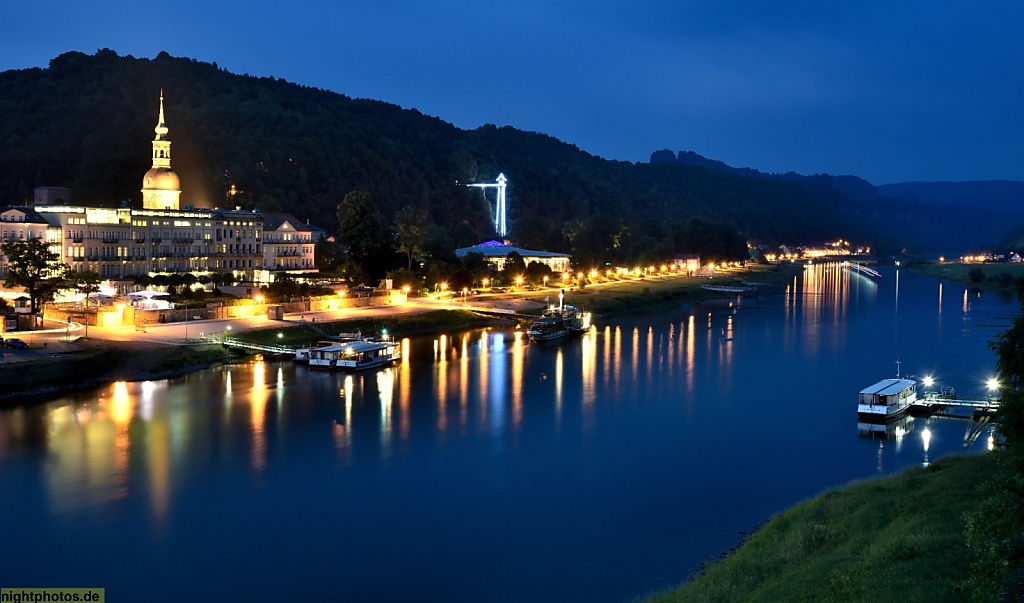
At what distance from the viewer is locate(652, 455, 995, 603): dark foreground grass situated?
13273 millimetres

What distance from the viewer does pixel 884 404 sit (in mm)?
32250

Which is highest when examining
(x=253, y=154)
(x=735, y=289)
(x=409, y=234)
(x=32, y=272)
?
(x=253, y=154)

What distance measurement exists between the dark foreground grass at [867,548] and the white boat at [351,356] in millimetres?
26072

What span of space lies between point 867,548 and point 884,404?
1777 centimetres

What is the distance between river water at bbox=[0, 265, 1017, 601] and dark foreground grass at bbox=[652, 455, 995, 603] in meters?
1.73

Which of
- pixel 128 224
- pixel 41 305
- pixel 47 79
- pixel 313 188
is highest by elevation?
pixel 47 79

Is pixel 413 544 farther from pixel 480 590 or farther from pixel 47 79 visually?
pixel 47 79

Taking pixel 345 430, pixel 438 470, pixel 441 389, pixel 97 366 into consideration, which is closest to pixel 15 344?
pixel 97 366

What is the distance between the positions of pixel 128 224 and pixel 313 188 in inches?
2049

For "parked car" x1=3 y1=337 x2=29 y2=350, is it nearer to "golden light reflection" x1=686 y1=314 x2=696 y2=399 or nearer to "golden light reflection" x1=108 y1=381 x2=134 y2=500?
"golden light reflection" x1=108 y1=381 x2=134 y2=500

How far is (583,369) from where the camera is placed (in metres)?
45.2

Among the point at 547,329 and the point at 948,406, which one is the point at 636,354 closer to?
the point at 547,329

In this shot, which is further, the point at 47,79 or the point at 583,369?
the point at 47,79

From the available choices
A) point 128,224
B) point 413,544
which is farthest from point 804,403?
point 128,224
